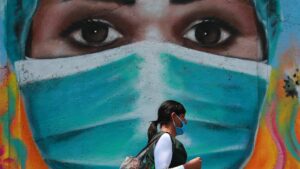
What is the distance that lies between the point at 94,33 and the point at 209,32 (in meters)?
1.05

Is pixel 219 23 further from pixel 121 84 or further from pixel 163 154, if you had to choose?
pixel 163 154

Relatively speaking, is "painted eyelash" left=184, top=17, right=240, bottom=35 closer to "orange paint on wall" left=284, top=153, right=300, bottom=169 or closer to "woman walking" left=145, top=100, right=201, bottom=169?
"orange paint on wall" left=284, top=153, right=300, bottom=169

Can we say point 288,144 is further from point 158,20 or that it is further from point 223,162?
point 158,20

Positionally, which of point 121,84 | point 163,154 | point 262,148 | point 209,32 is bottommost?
point 262,148

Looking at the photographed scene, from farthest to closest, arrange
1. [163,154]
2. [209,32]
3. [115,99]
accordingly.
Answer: [209,32] → [115,99] → [163,154]

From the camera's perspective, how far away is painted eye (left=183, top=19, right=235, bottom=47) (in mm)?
Result: 7320

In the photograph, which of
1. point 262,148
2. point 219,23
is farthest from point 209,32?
point 262,148

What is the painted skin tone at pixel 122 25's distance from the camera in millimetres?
7254

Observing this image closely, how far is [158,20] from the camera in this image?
7254mm

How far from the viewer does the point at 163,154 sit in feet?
15.8

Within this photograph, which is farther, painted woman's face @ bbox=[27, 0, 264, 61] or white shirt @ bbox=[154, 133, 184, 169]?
painted woman's face @ bbox=[27, 0, 264, 61]

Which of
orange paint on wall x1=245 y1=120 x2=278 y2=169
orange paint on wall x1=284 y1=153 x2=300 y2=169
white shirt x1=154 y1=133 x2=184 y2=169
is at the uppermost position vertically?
white shirt x1=154 y1=133 x2=184 y2=169

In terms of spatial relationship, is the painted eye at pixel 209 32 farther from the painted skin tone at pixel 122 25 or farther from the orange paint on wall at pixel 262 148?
the orange paint on wall at pixel 262 148

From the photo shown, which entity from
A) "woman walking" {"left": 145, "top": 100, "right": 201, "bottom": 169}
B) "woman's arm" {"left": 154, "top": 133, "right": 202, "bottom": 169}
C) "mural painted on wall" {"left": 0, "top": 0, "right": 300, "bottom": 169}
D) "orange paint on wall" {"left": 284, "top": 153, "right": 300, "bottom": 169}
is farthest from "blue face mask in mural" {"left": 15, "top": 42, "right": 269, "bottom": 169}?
"woman's arm" {"left": 154, "top": 133, "right": 202, "bottom": 169}
